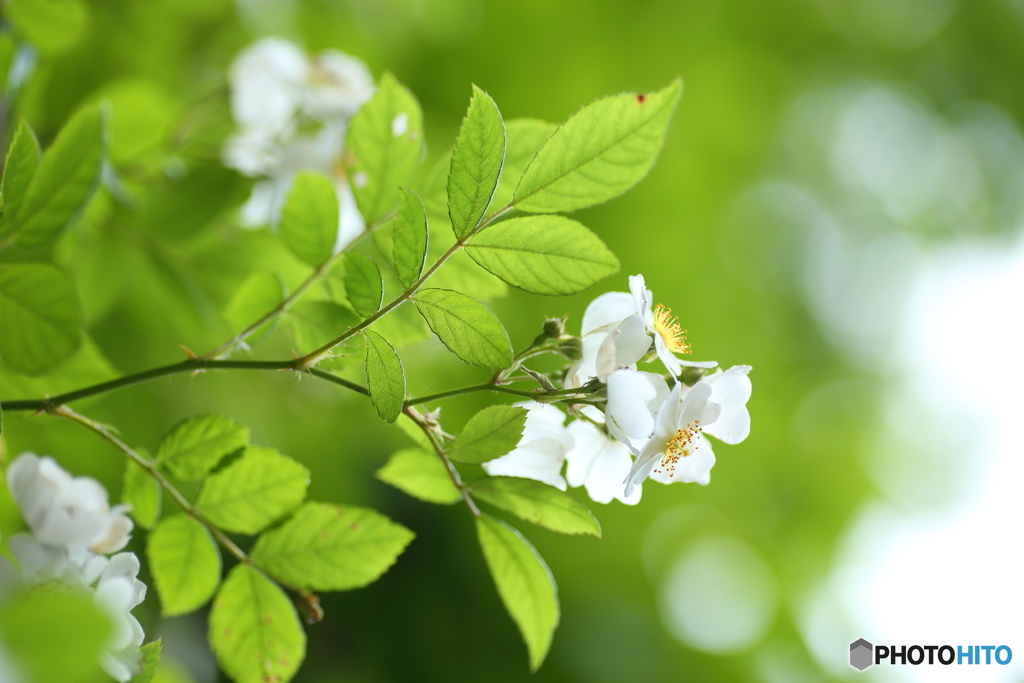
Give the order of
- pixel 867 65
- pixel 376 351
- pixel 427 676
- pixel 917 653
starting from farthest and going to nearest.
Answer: pixel 867 65
pixel 427 676
pixel 917 653
pixel 376 351

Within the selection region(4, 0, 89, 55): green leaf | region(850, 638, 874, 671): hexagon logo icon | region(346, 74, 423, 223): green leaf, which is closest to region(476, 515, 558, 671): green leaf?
region(346, 74, 423, 223): green leaf

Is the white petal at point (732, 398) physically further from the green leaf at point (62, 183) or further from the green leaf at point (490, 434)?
the green leaf at point (62, 183)

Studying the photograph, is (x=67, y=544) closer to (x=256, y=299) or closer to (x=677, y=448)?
(x=256, y=299)

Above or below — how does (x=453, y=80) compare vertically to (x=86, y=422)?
above

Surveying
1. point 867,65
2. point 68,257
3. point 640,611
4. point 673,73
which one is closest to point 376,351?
point 68,257

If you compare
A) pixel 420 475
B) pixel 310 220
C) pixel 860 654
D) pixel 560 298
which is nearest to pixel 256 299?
pixel 310 220

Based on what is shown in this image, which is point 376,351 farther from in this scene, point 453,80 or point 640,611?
point 640,611
